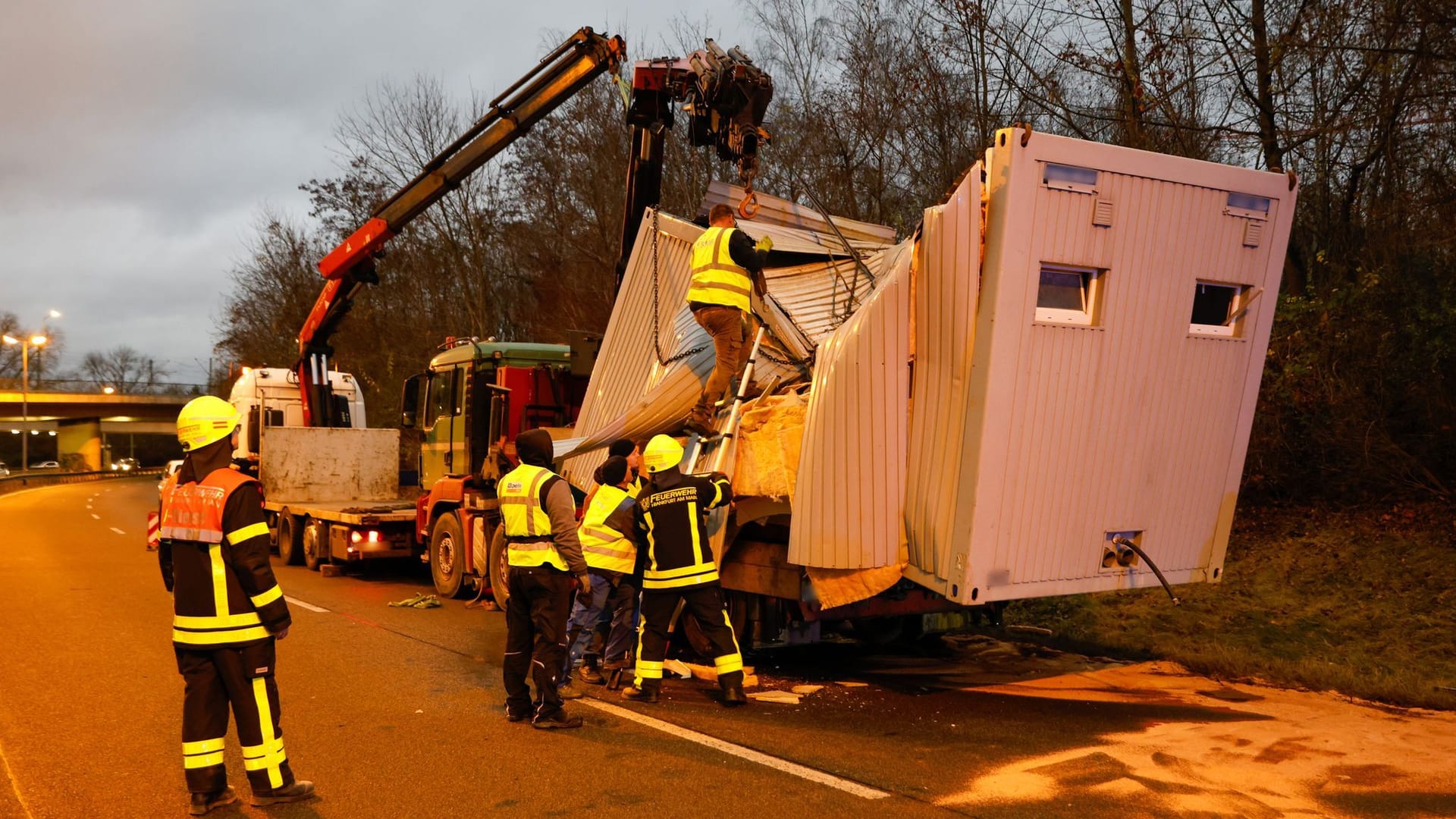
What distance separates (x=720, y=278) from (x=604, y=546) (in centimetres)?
193

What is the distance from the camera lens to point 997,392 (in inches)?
225

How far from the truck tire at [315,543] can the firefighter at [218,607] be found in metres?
10.4

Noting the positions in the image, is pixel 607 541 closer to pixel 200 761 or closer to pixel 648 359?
pixel 648 359

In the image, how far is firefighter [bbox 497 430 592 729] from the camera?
609 cm

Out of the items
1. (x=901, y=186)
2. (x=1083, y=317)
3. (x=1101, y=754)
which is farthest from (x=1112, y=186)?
(x=901, y=186)

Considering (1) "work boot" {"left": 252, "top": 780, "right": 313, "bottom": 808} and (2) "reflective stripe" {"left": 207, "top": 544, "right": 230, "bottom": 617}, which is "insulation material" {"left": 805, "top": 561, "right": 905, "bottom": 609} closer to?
(1) "work boot" {"left": 252, "top": 780, "right": 313, "bottom": 808}

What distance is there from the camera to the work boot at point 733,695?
21.9ft

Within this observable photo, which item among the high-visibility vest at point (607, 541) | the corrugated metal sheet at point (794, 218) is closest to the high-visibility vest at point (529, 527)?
the high-visibility vest at point (607, 541)

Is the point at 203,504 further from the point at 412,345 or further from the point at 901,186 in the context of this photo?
the point at 412,345

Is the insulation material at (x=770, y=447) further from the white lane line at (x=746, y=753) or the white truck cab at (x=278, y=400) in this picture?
the white truck cab at (x=278, y=400)

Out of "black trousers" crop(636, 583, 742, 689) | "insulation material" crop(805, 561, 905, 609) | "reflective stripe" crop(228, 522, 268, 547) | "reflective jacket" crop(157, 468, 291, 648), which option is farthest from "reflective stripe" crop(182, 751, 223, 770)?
"insulation material" crop(805, 561, 905, 609)

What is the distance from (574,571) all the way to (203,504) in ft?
7.07

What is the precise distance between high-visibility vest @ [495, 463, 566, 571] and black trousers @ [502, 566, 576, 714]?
0.06m

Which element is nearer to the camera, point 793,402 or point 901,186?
point 793,402
